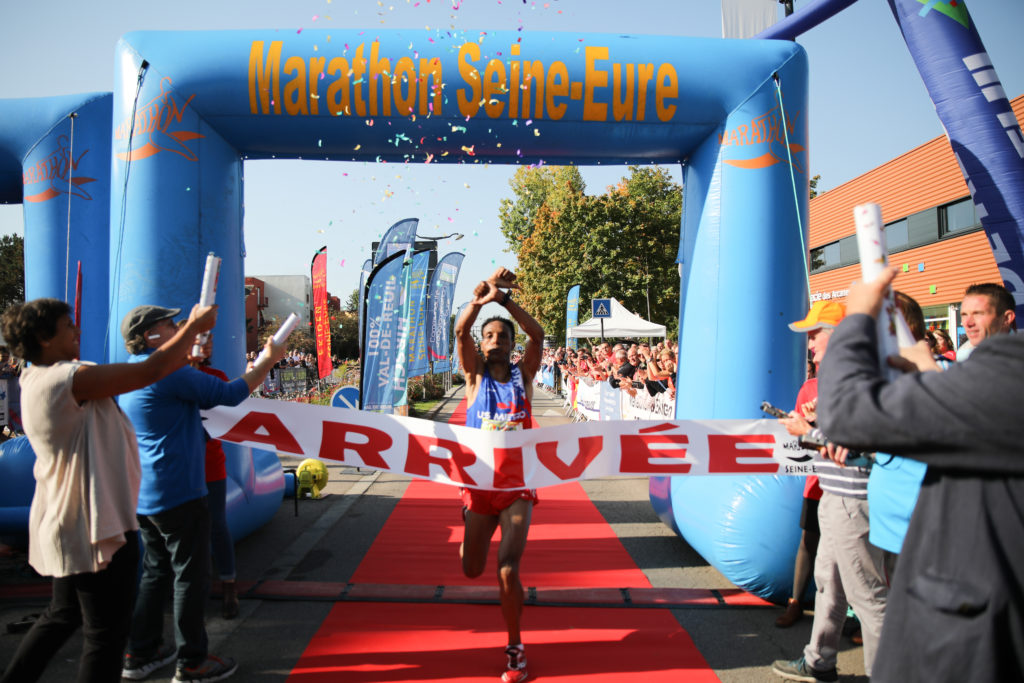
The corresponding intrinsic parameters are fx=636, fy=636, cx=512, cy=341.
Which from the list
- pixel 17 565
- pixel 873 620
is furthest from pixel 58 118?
pixel 873 620

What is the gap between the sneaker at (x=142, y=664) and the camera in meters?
3.13

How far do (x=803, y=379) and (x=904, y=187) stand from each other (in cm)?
1880

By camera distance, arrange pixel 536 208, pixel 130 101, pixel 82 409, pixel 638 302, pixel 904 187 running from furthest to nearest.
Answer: pixel 536 208 < pixel 638 302 < pixel 904 187 < pixel 130 101 < pixel 82 409

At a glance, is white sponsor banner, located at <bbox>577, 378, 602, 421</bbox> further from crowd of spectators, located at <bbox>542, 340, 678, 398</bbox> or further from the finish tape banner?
the finish tape banner

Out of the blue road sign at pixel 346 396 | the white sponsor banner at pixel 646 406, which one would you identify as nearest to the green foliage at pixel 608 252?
the white sponsor banner at pixel 646 406

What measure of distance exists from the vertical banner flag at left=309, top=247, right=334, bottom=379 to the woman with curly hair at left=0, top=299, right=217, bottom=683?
337 inches

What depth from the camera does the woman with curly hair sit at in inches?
93.6

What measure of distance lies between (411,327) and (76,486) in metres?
8.94

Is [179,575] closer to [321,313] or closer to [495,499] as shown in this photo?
[495,499]

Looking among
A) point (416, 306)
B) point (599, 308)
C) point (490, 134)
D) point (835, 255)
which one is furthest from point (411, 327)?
point (835, 255)

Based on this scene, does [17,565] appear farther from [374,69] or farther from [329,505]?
[374,69]

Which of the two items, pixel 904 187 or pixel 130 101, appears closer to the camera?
pixel 130 101

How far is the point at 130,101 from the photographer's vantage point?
446 centimetres

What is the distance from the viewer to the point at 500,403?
3498 millimetres
